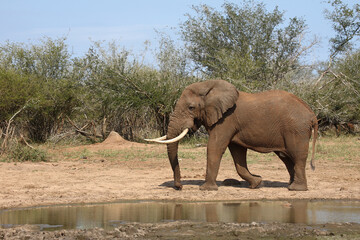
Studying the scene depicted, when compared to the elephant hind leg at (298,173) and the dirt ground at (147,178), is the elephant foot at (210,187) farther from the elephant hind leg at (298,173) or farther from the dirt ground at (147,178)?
the elephant hind leg at (298,173)

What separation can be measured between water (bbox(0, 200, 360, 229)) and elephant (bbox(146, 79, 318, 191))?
971 millimetres

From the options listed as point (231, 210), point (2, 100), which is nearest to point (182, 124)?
point (231, 210)

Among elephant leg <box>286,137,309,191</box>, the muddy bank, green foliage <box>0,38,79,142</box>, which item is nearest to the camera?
the muddy bank

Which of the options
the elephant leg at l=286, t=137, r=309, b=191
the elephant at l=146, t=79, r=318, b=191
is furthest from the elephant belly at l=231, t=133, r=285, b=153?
the elephant leg at l=286, t=137, r=309, b=191

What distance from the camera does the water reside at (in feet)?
23.2

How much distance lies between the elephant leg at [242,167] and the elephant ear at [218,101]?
809 mm

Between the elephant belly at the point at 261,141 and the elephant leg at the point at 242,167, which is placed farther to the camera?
the elephant leg at the point at 242,167

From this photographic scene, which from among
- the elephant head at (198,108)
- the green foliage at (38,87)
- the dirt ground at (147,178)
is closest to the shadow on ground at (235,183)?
the dirt ground at (147,178)

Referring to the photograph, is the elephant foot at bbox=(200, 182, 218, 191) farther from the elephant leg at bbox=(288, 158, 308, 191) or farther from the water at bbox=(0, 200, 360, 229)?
the elephant leg at bbox=(288, 158, 308, 191)

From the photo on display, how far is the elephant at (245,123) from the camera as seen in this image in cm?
934

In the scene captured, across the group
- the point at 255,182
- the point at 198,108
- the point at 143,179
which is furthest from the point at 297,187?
the point at 143,179

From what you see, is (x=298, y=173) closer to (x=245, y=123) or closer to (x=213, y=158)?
(x=245, y=123)

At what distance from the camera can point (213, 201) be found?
8.80 m

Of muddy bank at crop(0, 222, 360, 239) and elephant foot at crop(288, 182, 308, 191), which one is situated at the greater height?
elephant foot at crop(288, 182, 308, 191)
